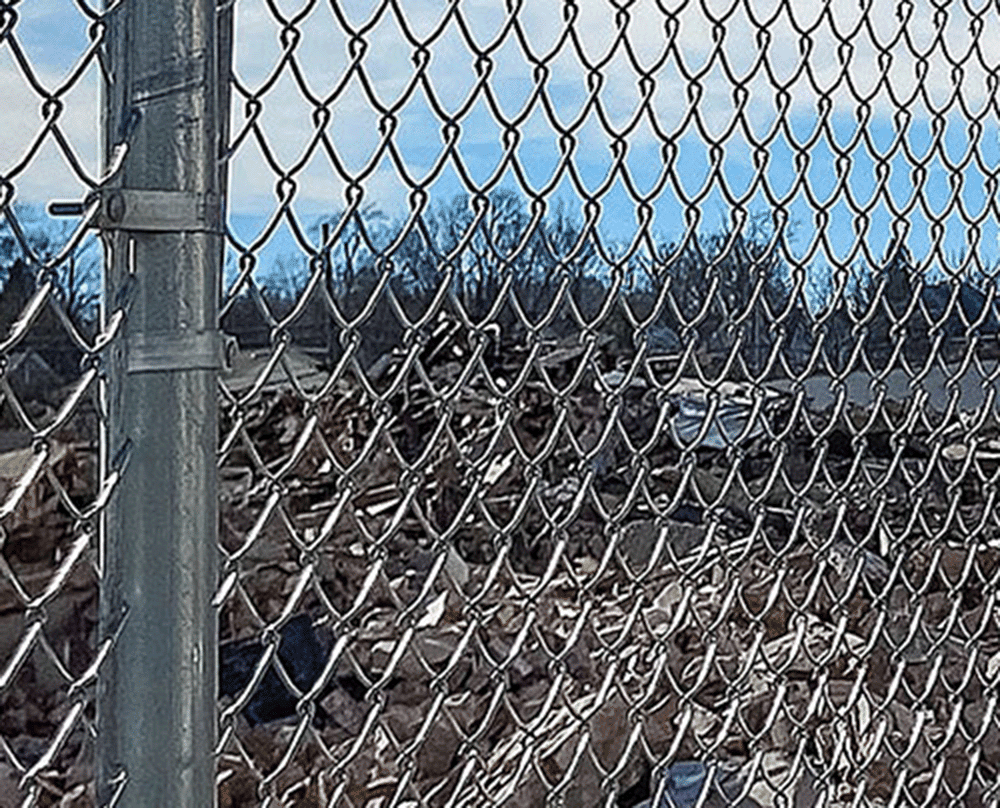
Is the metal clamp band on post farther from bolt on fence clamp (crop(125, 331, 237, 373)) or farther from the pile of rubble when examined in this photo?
the pile of rubble

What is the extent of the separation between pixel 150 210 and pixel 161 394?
16 cm

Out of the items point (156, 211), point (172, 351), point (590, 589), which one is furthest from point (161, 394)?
point (590, 589)

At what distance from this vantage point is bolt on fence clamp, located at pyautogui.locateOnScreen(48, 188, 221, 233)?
1.13 m

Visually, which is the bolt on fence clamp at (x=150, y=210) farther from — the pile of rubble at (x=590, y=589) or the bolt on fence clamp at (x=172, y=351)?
the pile of rubble at (x=590, y=589)

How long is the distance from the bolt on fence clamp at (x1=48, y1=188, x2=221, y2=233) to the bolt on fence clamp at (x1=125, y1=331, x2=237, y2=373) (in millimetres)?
91

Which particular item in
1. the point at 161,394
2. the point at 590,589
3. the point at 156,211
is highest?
the point at 156,211

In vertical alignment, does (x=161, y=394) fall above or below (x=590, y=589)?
above

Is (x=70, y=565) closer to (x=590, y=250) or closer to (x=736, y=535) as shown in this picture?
(x=590, y=250)

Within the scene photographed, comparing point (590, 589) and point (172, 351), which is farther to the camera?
→ point (590, 589)

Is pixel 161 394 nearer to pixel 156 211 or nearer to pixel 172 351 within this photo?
pixel 172 351

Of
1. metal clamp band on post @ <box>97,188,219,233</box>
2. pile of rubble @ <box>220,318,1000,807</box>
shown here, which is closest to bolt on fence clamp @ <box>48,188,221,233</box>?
metal clamp band on post @ <box>97,188,219,233</box>

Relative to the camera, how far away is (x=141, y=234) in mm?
1172

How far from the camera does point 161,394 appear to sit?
1.19m

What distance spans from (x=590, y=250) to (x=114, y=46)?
0.71 meters
